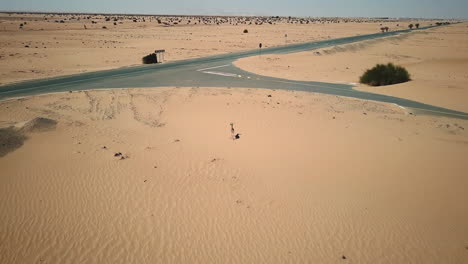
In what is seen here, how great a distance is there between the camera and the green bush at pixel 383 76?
2352 cm

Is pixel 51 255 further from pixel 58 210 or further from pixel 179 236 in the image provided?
pixel 179 236

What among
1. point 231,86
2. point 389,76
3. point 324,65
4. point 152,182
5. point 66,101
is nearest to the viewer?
point 152,182

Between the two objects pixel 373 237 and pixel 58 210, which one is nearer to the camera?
pixel 373 237

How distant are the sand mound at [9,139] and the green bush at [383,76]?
74.1 feet

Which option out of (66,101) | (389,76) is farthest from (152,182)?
(389,76)

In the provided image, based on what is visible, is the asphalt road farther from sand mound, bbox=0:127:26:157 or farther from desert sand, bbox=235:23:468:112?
sand mound, bbox=0:127:26:157

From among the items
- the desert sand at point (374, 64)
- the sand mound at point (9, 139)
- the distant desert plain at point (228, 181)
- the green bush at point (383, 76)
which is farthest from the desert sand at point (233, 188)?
the green bush at point (383, 76)

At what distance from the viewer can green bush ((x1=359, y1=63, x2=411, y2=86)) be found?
23.5 meters

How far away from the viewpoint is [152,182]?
9.23 m

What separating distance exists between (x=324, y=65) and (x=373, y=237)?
29584 millimetres

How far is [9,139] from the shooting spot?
38.9 ft

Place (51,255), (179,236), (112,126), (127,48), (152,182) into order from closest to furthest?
(51,255)
(179,236)
(152,182)
(112,126)
(127,48)

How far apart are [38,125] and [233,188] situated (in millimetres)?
9538

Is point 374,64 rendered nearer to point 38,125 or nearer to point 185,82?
point 185,82
